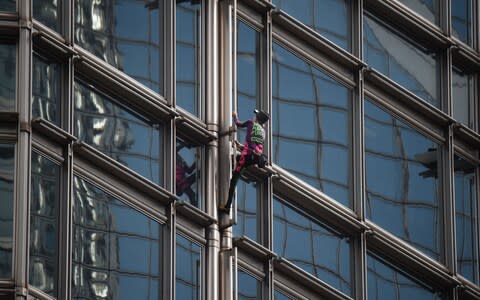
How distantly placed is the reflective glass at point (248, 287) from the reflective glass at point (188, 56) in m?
3.62

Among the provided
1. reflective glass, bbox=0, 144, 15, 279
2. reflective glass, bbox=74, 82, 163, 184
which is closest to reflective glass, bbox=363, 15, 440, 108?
reflective glass, bbox=74, 82, 163, 184

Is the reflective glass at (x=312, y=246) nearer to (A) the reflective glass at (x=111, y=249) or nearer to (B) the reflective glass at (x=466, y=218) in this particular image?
(B) the reflective glass at (x=466, y=218)

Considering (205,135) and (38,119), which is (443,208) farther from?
(38,119)

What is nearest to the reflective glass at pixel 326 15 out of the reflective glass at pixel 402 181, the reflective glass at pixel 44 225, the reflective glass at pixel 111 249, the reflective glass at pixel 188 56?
the reflective glass at pixel 402 181

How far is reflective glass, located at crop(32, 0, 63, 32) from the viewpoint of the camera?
180ft

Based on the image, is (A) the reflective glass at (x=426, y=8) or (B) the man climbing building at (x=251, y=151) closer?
(B) the man climbing building at (x=251, y=151)

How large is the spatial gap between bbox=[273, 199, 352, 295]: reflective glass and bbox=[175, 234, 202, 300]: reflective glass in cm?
237

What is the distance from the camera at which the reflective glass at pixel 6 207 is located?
52531 mm

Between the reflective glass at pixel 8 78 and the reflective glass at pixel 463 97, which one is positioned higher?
the reflective glass at pixel 463 97

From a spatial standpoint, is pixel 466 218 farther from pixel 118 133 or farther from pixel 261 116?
pixel 118 133

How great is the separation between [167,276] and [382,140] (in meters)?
8.27

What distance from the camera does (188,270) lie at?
56.5 meters

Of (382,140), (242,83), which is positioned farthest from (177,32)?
(382,140)

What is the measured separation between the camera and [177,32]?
57875mm
